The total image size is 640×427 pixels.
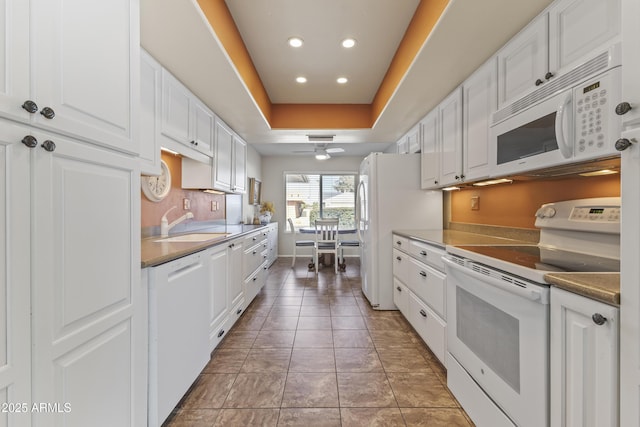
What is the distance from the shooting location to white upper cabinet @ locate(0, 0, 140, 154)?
2.32ft

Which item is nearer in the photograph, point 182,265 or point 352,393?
point 182,265

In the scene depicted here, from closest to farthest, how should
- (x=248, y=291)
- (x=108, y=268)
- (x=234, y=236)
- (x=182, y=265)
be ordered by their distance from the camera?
1. (x=108, y=268)
2. (x=182, y=265)
3. (x=234, y=236)
4. (x=248, y=291)

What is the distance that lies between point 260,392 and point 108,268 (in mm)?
1213

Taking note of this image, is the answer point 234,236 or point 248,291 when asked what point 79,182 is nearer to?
point 234,236

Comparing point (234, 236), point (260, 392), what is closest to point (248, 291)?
point (234, 236)

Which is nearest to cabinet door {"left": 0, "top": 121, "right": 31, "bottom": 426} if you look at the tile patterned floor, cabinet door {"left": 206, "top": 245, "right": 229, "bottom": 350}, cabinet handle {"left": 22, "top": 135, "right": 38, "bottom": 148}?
cabinet handle {"left": 22, "top": 135, "right": 38, "bottom": 148}

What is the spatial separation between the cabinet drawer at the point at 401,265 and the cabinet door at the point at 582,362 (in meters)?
1.67

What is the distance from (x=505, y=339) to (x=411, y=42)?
2.12 m

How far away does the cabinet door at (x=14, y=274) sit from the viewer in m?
0.67

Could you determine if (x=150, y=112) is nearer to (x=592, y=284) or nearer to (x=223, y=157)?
(x=223, y=157)

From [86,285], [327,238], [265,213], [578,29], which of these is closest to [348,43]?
[578,29]

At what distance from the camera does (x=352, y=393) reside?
1.68m

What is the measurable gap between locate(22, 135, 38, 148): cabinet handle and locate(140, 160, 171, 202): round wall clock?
1.50m

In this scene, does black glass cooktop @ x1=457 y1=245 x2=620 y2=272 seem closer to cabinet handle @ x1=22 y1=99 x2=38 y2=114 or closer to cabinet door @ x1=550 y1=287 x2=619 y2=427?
cabinet door @ x1=550 y1=287 x2=619 y2=427
